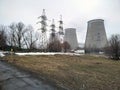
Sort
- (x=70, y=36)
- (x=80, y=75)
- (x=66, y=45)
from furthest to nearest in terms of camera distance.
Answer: (x=70, y=36)
(x=66, y=45)
(x=80, y=75)

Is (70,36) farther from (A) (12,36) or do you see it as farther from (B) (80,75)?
(B) (80,75)

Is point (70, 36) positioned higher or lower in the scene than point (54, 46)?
higher

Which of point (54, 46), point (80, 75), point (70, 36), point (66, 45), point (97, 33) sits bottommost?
point (80, 75)

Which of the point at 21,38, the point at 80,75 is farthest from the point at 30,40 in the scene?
the point at 80,75

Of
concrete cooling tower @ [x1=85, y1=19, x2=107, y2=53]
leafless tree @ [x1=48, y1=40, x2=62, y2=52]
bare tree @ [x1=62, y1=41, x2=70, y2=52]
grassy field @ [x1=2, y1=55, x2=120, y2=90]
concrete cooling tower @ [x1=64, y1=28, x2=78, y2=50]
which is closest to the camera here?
grassy field @ [x1=2, y1=55, x2=120, y2=90]

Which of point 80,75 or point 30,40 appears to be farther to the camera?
point 30,40

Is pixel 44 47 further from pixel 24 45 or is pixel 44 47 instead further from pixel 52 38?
pixel 24 45

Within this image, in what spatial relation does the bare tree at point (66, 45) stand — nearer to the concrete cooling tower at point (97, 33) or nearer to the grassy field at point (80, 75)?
the concrete cooling tower at point (97, 33)

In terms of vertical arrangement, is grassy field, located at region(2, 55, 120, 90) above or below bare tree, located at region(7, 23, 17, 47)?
below

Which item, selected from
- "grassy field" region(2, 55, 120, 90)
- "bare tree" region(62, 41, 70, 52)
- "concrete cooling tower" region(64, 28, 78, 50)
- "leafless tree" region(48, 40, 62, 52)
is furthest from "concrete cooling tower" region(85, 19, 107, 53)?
"grassy field" region(2, 55, 120, 90)

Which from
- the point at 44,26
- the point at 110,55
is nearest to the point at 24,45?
the point at 44,26

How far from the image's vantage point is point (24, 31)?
168ft

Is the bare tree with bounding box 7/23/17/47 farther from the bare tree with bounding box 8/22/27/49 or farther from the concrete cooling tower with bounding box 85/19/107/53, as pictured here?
the concrete cooling tower with bounding box 85/19/107/53

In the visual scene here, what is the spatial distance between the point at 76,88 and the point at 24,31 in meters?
48.3
